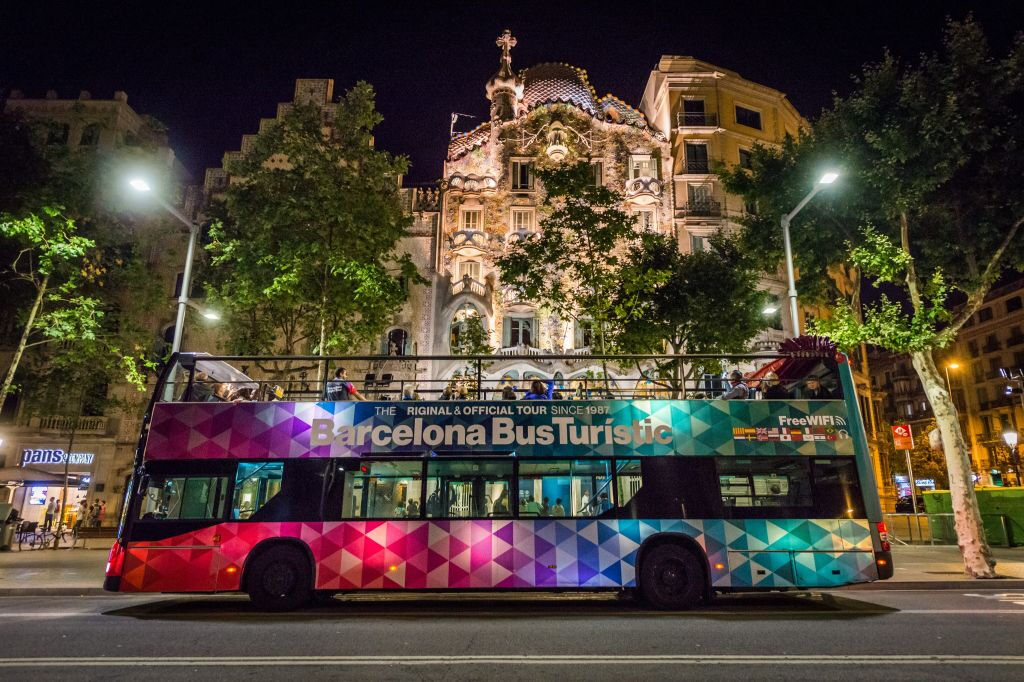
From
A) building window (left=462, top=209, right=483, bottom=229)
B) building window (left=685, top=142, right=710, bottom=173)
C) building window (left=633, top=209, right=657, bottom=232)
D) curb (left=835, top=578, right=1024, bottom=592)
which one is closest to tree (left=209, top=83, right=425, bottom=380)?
building window (left=462, top=209, right=483, bottom=229)

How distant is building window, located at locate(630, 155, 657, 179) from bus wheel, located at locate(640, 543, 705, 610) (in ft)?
98.2

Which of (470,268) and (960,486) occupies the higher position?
(470,268)

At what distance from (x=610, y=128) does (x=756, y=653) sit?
1379 inches

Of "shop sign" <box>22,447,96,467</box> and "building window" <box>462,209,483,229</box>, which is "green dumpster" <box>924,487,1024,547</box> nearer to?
"building window" <box>462,209,483,229</box>

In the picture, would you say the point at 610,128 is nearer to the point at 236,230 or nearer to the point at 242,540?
the point at 236,230

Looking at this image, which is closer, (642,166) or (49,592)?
(49,592)

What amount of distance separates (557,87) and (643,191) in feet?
31.9

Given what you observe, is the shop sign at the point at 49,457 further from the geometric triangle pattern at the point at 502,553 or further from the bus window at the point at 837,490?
the bus window at the point at 837,490

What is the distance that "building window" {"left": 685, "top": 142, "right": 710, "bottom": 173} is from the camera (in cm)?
3569

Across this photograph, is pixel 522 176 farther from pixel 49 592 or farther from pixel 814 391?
pixel 49 592

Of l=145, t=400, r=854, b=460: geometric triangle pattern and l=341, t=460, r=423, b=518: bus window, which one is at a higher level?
l=145, t=400, r=854, b=460: geometric triangle pattern

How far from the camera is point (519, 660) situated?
19.6 feet

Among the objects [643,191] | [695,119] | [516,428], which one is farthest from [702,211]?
[516,428]

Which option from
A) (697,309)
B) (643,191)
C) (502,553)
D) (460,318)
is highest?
(643,191)
